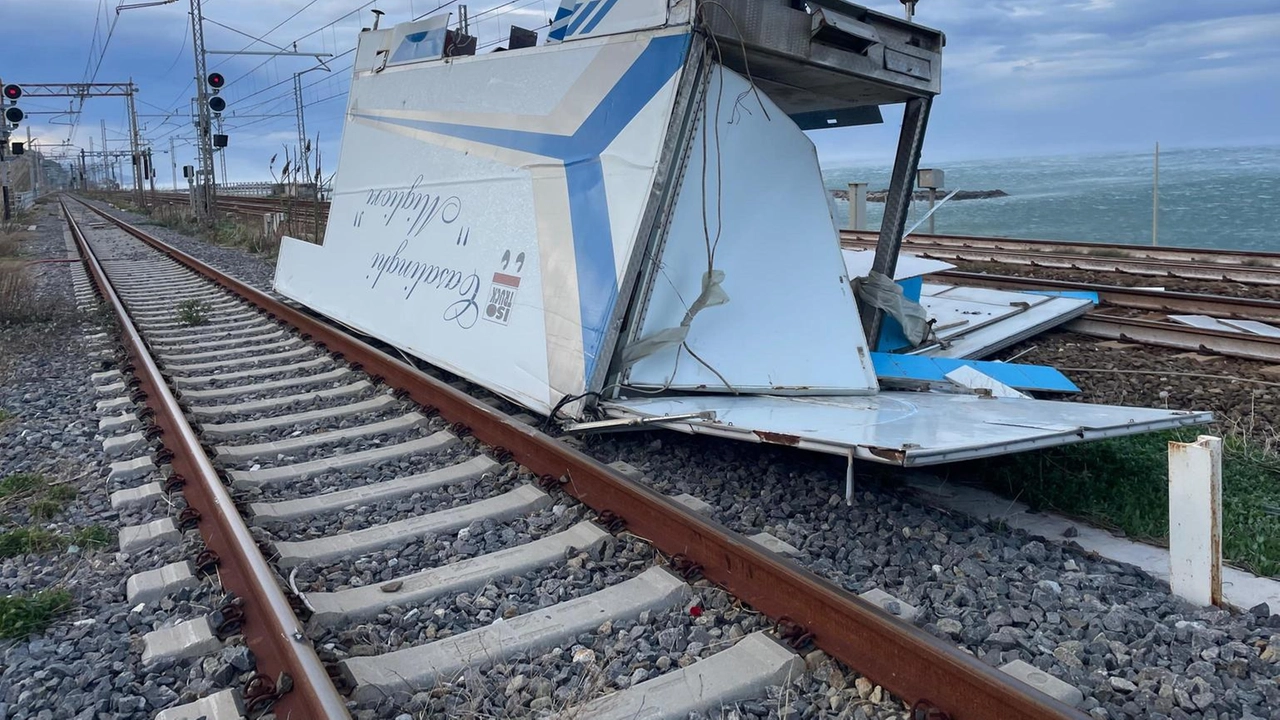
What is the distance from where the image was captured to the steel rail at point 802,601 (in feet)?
8.72

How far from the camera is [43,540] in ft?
14.6

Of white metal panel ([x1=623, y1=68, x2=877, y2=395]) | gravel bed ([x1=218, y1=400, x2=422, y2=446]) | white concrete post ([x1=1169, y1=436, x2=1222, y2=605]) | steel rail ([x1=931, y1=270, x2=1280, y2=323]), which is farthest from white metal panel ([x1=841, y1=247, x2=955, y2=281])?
white concrete post ([x1=1169, y1=436, x2=1222, y2=605])

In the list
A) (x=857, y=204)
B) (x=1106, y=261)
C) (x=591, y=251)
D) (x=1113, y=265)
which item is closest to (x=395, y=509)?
(x=591, y=251)

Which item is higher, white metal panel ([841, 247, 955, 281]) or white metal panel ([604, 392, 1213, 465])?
white metal panel ([841, 247, 955, 281])

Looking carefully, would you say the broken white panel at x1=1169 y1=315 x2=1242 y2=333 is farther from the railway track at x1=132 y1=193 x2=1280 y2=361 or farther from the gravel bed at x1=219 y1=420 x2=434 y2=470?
the gravel bed at x1=219 y1=420 x2=434 y2=470

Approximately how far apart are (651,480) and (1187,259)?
41.8 ft

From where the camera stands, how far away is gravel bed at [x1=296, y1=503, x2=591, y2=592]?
394 centimetres

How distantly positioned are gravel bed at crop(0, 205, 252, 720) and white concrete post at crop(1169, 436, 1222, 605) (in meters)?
3.54

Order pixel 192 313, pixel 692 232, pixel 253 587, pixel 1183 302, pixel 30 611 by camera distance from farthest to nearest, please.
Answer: pixel 192 313
pixel 1183 302
pixel 692 232
pixel 30 611
pixel 253 587

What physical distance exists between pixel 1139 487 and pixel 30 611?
5.21 m

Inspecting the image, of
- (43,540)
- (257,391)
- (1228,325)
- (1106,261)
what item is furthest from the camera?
(1106,261)

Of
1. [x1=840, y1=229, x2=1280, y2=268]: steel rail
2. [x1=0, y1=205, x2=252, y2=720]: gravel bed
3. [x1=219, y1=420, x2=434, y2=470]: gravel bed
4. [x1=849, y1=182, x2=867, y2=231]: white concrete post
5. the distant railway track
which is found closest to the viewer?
[x1=0, y1=205, x2=252, y2=720]: gravel bed

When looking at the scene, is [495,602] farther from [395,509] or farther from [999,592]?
[999,592]

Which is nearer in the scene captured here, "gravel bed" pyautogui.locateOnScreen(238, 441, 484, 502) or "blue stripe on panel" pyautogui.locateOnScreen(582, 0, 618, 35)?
"gravel bed" pyautogui.locateOnScreen(238, 441, 484, 502)
